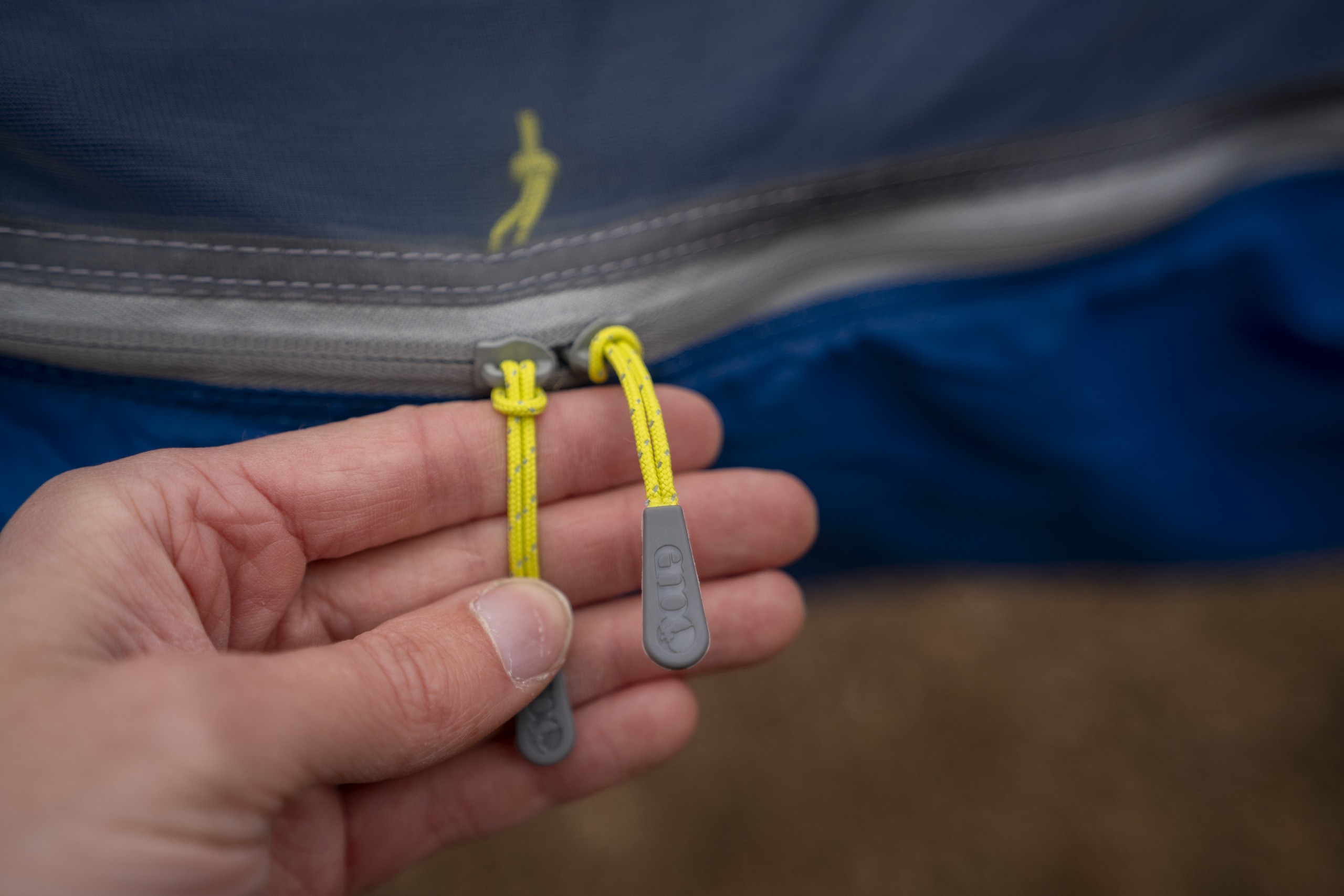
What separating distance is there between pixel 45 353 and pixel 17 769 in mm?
338

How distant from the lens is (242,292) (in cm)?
65

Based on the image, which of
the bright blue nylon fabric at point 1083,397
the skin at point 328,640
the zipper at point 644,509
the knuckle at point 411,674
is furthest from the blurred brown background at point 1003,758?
the knuckle at point 411,674

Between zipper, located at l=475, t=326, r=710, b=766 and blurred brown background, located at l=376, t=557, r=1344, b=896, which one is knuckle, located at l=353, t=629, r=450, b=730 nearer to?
zipper, located at l=475, t=326, r=710, b=766

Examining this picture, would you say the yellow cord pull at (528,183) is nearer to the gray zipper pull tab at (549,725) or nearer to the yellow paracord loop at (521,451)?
the yellow paracord loop at (521,451)

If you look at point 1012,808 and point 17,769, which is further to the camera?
point 1012,808

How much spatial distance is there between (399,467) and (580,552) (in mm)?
197

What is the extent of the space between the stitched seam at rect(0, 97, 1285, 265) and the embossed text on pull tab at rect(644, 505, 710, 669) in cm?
26

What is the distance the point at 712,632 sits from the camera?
2.69 ft

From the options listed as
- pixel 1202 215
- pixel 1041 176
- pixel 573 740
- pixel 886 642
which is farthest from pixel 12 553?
pixel 886 642

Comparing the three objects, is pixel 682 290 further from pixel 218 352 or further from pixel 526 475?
pixel 218 352

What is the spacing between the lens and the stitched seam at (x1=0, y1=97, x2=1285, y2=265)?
631 mm

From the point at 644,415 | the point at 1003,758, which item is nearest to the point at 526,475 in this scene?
the point at 644,415

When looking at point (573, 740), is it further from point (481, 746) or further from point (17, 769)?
point (17, 769)

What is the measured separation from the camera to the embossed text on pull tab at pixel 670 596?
610 mm
